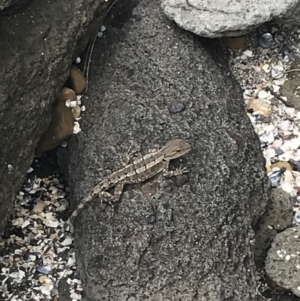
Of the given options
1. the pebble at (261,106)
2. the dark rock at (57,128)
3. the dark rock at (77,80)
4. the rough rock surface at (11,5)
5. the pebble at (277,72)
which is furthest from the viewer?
the pebble at (277,72)

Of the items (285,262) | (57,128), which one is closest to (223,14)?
(57,128)

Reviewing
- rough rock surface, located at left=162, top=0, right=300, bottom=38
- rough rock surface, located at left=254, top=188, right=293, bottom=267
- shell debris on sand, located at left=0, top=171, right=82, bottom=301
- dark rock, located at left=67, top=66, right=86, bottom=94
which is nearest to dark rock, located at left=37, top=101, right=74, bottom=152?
dark rock, located at left=67, top=66, right=86, bottom=94

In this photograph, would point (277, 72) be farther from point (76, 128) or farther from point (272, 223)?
point (76, 128)

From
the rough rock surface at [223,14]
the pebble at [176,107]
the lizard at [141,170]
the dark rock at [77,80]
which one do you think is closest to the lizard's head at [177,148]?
the lizard at [141,170]

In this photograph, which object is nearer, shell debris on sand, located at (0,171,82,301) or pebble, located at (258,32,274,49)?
shell debris on sand, located at (0,171,82,301)

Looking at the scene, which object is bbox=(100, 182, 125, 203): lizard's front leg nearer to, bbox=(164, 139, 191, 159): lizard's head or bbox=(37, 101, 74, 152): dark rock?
bbox=(164, 139, 191, 159): lizard's head

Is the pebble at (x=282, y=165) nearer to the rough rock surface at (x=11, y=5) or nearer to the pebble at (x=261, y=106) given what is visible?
the pebble at (x=261, y=106)

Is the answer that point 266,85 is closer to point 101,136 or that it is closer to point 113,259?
point 101,136
